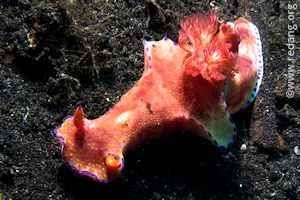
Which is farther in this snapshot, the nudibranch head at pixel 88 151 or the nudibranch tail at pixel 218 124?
the nudibranch tail at pixel 218 124

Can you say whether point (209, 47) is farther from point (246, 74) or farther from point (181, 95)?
point (246, 74)

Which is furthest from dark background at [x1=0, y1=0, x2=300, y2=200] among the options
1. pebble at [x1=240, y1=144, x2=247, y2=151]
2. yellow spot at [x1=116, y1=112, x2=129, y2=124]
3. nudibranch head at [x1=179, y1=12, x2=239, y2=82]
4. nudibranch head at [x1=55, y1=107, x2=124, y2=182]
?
nudibranch head at [x1=179, y1=12, x2=239, y2=82]

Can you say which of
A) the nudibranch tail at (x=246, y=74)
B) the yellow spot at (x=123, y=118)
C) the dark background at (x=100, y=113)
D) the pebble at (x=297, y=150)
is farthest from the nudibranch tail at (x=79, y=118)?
the pebble at (x=297, y=150)

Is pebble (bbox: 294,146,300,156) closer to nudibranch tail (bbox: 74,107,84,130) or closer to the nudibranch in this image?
the nudibranch

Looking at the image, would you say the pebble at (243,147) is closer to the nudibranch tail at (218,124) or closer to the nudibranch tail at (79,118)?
the nudibranch tail at (218,124)

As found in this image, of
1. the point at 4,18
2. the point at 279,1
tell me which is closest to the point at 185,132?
the point at 4,18

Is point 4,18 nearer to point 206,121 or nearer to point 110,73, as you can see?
point 110,73
